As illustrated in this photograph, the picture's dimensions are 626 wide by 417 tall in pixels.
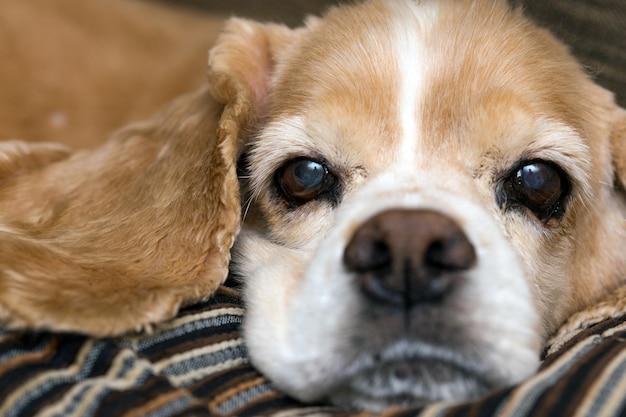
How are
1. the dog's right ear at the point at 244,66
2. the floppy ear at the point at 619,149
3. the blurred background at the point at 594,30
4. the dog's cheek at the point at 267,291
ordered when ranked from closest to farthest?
the dog's cheek at the point at 267,291 → the dog's right ear at the point at 244,66 → the floppy ear at the point at 619,149 → the blurred background at the point at 594,30

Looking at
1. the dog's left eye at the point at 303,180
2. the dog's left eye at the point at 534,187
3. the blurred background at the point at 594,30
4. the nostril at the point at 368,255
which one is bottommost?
the nostril at the point at 368,255

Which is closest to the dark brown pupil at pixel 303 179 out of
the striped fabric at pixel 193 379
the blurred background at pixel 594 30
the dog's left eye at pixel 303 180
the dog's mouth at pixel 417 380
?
the dog's left eye at pixel 303 180

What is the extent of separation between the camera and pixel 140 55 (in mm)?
2734

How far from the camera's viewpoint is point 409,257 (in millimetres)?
1089

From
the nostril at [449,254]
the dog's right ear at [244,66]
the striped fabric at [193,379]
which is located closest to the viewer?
the striped fabric at [193,379]

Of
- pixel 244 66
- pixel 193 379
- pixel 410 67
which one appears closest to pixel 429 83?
pixel 410 67

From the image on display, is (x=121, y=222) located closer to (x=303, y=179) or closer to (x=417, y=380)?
(x=303, y=179)

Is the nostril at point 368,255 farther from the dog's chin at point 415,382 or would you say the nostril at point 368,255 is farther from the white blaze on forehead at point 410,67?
the white blaze on forehead at point 410,67

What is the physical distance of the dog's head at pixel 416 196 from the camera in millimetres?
1125

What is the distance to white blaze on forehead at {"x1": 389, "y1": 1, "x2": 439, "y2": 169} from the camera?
1.45 m

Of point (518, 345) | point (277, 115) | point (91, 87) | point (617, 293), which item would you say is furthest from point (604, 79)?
point (91, 87)

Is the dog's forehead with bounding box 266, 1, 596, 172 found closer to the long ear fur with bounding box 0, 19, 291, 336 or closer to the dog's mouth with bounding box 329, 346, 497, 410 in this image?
the long ear fur with bounding box 0, 19, 291, 336

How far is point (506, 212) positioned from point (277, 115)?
56 centimetres

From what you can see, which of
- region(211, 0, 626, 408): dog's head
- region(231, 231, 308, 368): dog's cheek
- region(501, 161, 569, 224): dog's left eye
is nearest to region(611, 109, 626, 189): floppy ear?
region(211, 0, 626, 408): dog's head
